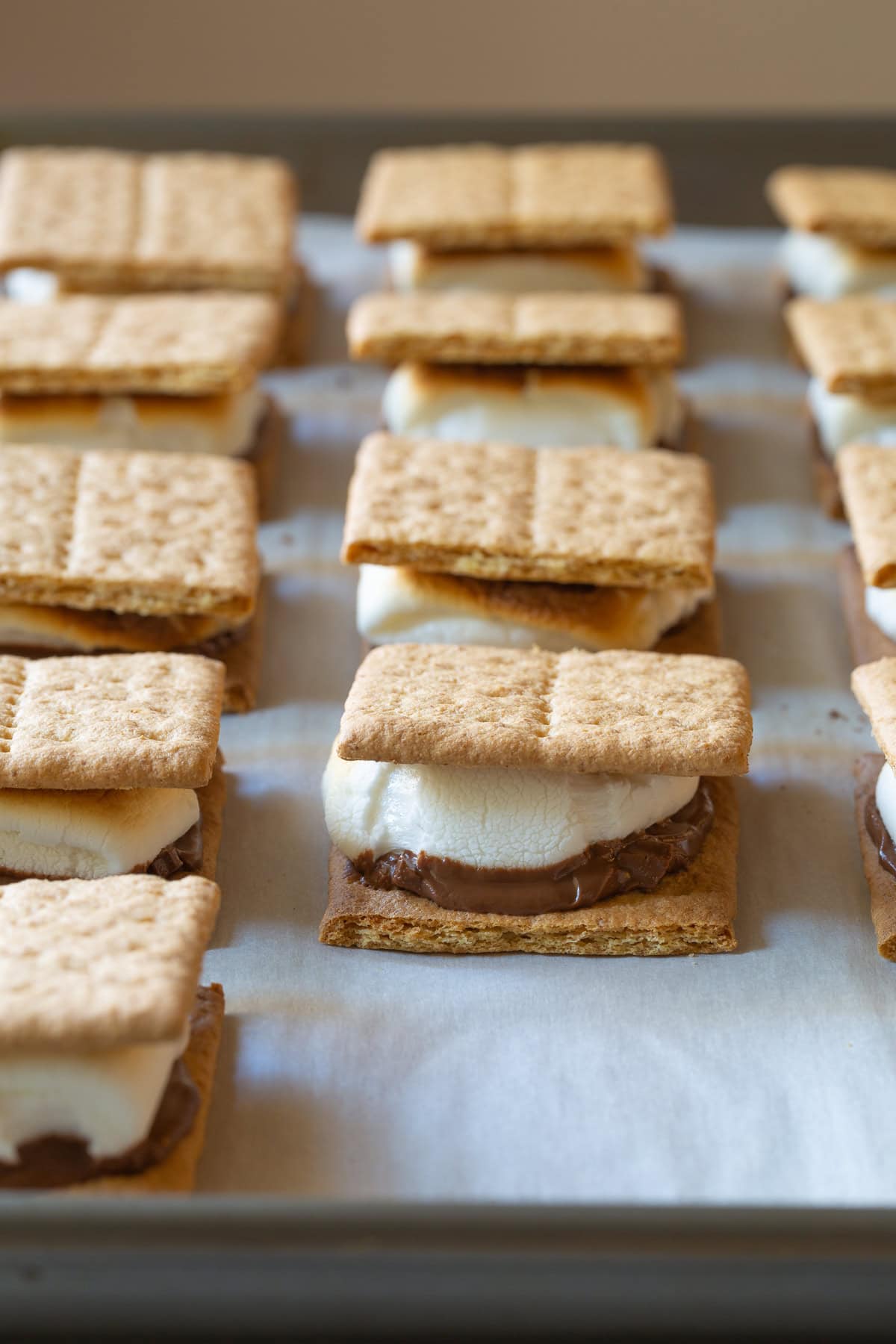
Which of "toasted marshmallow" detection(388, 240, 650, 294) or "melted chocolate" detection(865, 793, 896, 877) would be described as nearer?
"melted chocolate" detection(865, 793, 896, 877)

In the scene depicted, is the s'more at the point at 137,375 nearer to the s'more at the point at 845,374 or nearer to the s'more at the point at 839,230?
the s'more at the point at 845,374

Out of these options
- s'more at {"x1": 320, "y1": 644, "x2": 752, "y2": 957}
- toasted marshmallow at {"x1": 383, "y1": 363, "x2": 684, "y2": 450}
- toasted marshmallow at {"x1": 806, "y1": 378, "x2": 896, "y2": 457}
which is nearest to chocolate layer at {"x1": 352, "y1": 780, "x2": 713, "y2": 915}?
s'more at {"x1": 320, "y1": 644, "x2": 752, "y2": 957}

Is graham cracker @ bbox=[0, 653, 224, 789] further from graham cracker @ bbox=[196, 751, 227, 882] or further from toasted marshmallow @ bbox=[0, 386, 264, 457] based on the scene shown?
toasted marshmallow @ bbox=[0, 386, 264, 457]

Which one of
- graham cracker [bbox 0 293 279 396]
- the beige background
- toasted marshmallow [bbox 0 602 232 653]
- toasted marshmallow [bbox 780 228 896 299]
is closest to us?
toasted marshmallow [bbox 0 602 232 653]

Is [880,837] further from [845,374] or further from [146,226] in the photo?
[146,226]

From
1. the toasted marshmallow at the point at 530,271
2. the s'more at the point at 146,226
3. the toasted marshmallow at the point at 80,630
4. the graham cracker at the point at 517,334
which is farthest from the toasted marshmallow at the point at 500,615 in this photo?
the toasted marshmallow at the point at 530,271

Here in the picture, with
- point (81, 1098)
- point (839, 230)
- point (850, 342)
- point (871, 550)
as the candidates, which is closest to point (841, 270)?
point (839, 230)
